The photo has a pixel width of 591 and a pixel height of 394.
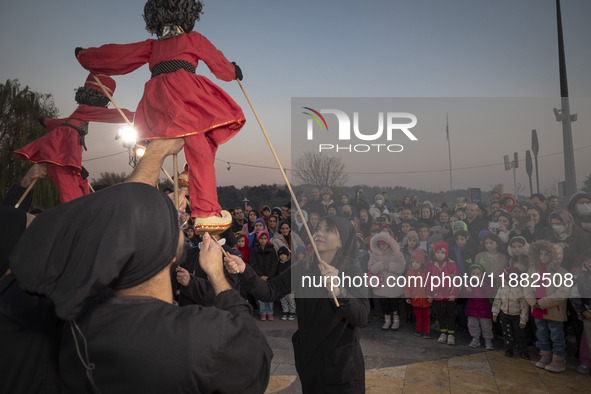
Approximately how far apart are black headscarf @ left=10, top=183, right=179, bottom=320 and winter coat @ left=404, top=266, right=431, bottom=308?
5953 millimetres

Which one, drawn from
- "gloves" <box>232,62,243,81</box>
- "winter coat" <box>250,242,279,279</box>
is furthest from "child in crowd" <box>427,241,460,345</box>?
"gloves" <box>232,62,243,81</box>

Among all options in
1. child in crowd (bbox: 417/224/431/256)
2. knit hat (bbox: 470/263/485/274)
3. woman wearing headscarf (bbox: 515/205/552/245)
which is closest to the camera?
knit hat (bbox: 470/263/485/274)

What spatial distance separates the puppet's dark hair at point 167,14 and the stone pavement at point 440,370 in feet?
12.5

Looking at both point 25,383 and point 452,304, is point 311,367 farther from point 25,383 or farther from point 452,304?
point 452,304

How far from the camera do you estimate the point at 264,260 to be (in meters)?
7.63

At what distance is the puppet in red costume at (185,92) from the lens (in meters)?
2.04

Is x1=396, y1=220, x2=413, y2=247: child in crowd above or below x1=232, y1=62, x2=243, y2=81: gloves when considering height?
below

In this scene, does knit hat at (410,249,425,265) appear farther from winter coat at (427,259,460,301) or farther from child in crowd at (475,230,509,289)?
child in crowd at (475,230,509,289)

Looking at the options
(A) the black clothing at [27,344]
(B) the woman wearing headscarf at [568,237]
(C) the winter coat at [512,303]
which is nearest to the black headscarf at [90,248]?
(A) the black clothing at [27,344]

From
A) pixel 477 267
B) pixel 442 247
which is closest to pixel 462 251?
pixel 442 247

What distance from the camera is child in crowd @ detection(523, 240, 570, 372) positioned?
4.80 metres

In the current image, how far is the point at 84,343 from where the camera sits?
1.09 meters

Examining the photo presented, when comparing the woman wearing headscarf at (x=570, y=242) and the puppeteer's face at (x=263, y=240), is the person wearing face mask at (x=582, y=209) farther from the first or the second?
the puppeteer's face at (x=263, y=240)

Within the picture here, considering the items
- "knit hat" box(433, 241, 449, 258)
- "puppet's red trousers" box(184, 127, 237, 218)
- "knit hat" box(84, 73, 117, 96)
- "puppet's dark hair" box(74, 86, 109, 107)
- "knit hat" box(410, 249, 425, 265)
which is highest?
"knit hat" box(84, 73, 117, 96)
